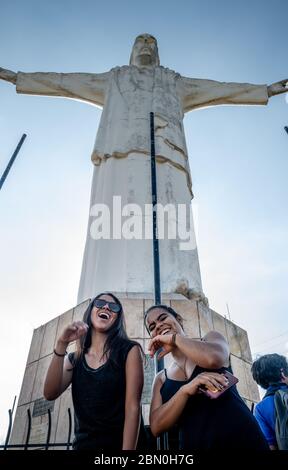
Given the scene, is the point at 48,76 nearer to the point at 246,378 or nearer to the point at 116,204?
the point at 116,204

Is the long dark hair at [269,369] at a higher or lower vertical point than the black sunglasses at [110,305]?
lower

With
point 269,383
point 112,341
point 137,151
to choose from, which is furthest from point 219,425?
point 137,151

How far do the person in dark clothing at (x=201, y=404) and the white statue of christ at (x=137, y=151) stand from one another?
2.34 metres

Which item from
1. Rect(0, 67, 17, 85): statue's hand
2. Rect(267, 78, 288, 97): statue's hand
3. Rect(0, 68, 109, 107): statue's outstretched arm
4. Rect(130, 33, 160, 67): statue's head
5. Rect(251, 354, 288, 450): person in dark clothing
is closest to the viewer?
Rect(251, 354, 288, 450): person in dark clothing

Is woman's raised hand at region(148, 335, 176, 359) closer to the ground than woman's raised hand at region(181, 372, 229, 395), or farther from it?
farther from it

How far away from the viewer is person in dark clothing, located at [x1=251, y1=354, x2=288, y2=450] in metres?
2.30

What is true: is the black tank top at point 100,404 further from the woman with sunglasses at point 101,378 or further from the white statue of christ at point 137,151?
the white statue of christ at point 137,151

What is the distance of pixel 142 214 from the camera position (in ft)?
16.7

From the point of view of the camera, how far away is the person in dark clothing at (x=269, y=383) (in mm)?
2297

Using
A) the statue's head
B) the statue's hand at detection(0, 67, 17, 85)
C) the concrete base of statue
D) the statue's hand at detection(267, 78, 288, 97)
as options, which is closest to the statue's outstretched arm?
the statue's hand at detection(0, 67, 17, 85)

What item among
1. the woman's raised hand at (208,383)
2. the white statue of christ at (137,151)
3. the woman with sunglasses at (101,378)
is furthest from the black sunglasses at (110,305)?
the white statue of christ at (137,151)

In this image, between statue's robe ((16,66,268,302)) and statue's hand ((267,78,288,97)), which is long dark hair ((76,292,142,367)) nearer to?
statue's robe ((16,66,268,302))

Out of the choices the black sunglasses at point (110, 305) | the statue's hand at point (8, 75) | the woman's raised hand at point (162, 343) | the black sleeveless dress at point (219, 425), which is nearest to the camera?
the black sleeveless dress at point (219, 425)

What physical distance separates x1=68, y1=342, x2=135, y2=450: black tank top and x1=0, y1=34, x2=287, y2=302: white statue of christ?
2.40 metres
